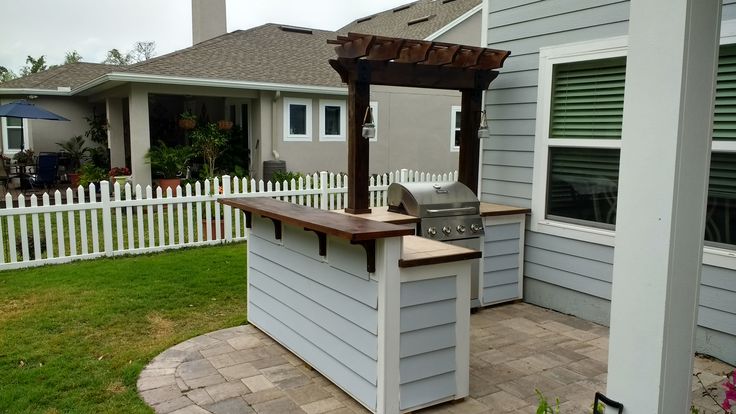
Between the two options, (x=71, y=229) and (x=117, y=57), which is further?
(x=117, y=57)

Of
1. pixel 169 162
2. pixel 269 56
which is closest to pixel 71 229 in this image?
pixel 169 162

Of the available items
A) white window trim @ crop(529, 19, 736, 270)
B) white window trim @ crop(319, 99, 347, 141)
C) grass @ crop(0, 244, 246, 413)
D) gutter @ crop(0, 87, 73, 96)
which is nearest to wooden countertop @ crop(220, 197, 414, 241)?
grass @ crop(0, 244, 246, 413)

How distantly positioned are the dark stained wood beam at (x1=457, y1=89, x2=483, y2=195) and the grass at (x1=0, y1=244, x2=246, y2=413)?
2539 millimetres

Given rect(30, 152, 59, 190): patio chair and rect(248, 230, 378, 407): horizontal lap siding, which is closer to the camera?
rect(248, 230, 378, 407): horizontal lap siding

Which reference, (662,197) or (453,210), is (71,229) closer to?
(453,210)

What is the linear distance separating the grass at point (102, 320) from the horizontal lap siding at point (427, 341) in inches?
60.9

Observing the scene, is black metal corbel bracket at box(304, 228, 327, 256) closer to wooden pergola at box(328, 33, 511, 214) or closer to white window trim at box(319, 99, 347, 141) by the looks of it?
wooden pergola at box(328, 33, 511, 214)

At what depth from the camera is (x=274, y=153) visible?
1257cm

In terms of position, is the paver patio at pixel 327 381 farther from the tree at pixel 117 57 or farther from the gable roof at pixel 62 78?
the tree at pixel 117 57

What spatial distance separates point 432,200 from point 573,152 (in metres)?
1.40

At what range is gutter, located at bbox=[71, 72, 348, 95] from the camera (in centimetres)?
1032

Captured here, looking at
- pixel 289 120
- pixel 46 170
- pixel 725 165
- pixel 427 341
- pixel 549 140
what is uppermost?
pixel 289 120

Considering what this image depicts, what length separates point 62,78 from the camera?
16109 mm

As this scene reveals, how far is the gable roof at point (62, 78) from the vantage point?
1517 cm
